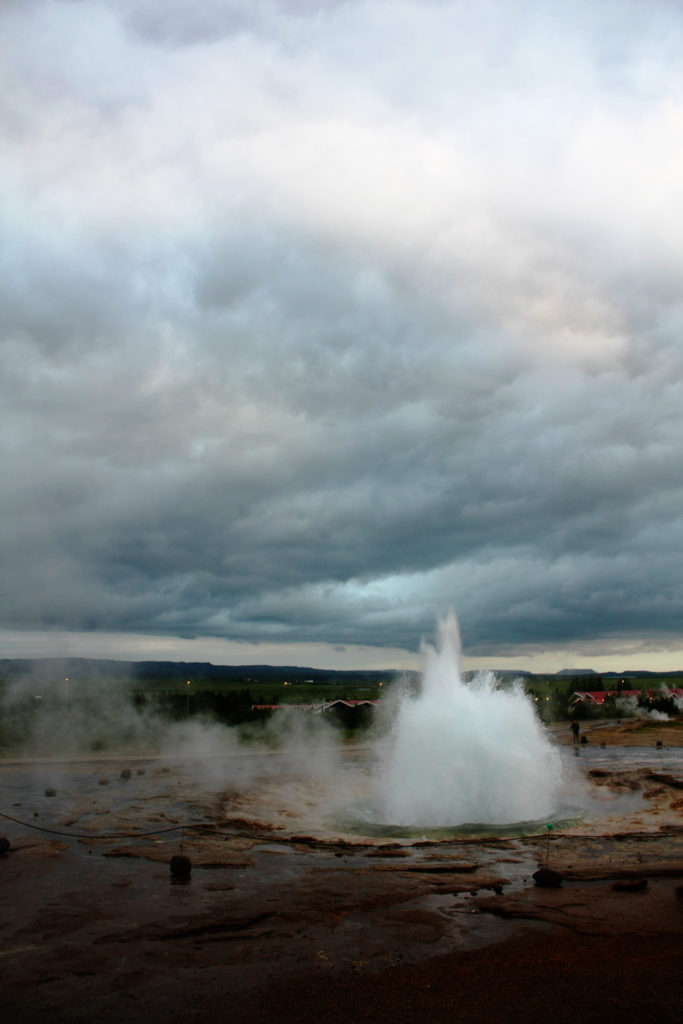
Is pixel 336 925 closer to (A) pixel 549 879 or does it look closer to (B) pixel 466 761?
(A) pixel 549 879

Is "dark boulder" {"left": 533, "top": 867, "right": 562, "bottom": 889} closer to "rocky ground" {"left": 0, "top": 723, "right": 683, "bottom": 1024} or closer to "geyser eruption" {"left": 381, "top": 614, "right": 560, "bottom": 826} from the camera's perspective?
"rocky ground" {"left": 0, "top": 723, "right": 683, "bottom": 1024}

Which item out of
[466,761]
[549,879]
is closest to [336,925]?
[549,879]

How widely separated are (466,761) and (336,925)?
13.5 metres

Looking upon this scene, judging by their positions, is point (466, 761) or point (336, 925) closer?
point (336, 925)

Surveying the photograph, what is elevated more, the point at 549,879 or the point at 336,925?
the point at 549,879

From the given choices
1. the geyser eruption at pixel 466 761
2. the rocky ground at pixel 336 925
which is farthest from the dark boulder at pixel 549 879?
the geyser eruption at pixel 466 761

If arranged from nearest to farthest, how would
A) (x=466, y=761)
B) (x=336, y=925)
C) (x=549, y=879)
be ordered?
(x=336, y=925) → (x=549, y=879) → (x=466, y=761)

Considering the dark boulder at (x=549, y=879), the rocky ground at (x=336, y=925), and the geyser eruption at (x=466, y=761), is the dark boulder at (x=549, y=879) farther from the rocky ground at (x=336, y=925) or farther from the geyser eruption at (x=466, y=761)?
the geyser eruption at (x=466, y=761)

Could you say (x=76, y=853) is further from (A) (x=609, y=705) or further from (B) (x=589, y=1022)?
(A) (x=609, y=705)

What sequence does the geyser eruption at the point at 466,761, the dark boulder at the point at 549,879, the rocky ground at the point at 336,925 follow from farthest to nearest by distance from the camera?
the geyser eruption at the point at 466,761 < the dark boulder at the point at 549,879 < the rocky ground at the point at 336,925

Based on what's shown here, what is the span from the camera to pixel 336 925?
538 inches

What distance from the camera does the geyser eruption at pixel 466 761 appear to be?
2536cm

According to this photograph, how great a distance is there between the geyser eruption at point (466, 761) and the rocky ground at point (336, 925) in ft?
9.35

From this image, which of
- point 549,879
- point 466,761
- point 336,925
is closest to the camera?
point 336,925
